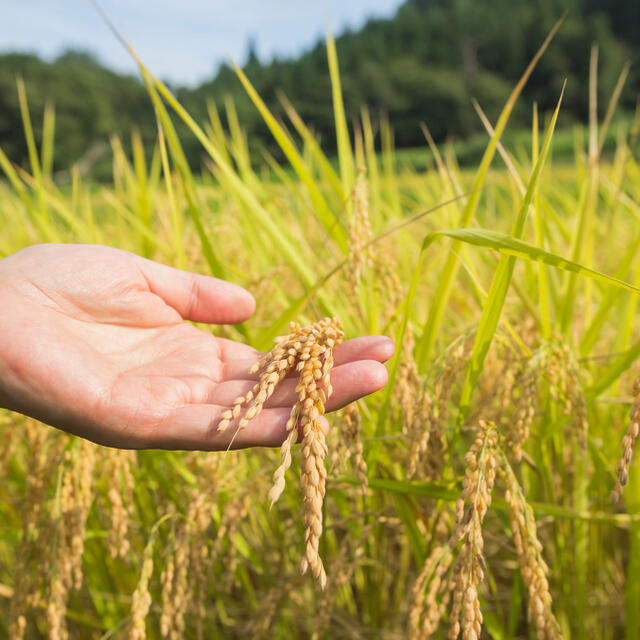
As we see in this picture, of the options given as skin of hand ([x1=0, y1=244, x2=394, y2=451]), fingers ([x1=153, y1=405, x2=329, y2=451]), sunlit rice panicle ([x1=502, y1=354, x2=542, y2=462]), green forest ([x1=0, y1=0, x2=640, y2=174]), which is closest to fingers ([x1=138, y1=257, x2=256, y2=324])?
skin of hand ([x1=0, y1=244, x2=394, y2=451])

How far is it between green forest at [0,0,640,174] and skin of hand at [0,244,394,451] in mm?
30288

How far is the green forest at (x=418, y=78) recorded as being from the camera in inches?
1524

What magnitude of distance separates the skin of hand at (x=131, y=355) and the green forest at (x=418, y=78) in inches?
1192

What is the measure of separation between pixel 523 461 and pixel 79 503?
1.03 m

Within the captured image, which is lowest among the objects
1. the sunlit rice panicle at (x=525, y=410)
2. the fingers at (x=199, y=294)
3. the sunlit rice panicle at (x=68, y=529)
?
the sunlit rice panicle at (x=68, y=529)

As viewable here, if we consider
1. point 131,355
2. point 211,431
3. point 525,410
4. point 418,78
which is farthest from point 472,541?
point 418,78

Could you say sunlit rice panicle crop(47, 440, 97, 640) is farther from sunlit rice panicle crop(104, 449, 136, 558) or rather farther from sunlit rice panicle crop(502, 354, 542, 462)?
sunlit rice panicle crop(502, 354, 542, 462)

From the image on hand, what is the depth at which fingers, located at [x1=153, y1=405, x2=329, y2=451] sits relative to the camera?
3.11 ft

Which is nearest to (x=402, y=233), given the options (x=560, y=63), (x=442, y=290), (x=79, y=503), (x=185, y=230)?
(x=185, y=230)

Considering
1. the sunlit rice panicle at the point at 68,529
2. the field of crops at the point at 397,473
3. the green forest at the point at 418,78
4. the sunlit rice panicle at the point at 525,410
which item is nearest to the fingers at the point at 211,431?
the field of crops at the point at 397,473

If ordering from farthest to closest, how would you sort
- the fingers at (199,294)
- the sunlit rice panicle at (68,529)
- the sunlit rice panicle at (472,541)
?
the fingers at (199,294), the sunlit rice panicle at (68,529), the sunlit rice panicle at (472,541)

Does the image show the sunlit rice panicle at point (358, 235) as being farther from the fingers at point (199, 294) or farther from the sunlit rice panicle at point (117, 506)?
Answer: the sunlit rice panicle at point (117, 506)

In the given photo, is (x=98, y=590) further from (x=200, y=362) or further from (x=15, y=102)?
(x=15, y=102)

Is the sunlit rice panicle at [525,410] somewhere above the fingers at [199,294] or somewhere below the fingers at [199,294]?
below
